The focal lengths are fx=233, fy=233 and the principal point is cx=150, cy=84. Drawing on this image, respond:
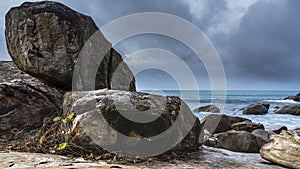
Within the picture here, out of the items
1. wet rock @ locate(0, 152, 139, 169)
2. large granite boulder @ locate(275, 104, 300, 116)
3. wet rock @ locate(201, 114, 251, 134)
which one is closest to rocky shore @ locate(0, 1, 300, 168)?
wet rock @ locate(0, 152, 139, 169)

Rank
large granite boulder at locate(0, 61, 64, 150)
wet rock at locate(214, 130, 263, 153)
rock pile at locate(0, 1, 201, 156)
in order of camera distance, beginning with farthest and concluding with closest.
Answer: wet rock at locate(214, 130, 263, 153), large granite boulder at locate(0, 61, 64, 150), rock pile at locate(0, 1, 201, 156)

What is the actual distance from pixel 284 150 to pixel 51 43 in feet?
12.3

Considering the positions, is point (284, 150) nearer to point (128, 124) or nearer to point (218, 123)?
point (128, 124)

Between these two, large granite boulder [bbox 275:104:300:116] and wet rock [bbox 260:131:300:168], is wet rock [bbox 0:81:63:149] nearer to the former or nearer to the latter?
wet rock [bbox 260:131:300:168]

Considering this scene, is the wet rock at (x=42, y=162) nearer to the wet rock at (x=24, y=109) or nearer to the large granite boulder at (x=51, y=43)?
the wet rock at (x=24, y=109)

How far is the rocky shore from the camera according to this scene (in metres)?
2.61

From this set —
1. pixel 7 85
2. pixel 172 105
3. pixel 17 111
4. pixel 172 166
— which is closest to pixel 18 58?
pixel 7 85

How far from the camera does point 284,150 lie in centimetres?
293

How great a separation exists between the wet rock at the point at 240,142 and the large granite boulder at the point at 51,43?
3.23 meters

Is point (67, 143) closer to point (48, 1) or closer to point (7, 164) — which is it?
point (7, 164)

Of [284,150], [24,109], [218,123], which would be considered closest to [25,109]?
[24,109]

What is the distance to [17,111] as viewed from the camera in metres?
3.49

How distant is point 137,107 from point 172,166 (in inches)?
32.8

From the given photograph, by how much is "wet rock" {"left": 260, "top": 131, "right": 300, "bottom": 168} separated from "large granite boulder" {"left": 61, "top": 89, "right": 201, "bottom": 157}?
1012 mm
